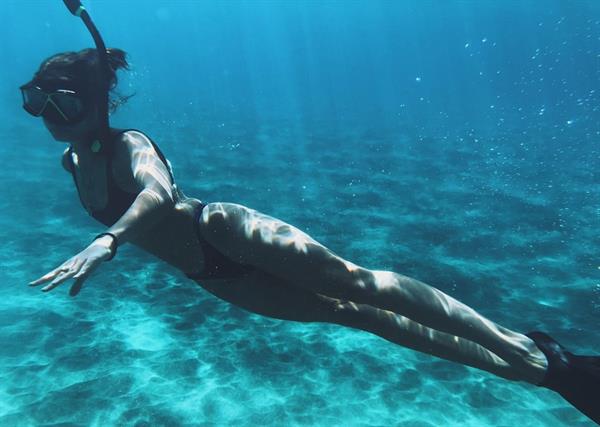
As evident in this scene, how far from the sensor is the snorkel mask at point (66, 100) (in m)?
2.85

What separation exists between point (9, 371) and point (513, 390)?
21.0 feet

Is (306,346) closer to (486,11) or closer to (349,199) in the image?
(349,199)

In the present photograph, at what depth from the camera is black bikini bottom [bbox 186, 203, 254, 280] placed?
10.5 feet

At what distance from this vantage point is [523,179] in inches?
651

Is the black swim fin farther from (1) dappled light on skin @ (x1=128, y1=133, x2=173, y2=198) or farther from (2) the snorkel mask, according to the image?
(2) the snorkel mask

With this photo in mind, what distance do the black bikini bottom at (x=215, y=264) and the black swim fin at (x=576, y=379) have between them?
7.34 feet

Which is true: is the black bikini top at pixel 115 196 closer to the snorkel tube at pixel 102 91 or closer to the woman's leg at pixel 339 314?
the snorkel tube at pixel 102 91

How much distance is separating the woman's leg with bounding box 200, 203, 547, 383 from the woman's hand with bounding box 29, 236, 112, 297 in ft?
3.06

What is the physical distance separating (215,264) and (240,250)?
0.27 metres

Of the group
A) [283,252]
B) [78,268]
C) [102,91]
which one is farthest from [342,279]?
[102,91]

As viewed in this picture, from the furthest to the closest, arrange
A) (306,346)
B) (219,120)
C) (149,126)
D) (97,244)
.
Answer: (219,120) → (149,126) → (306,346) → (97,244)

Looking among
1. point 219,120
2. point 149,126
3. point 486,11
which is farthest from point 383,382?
point 486,11

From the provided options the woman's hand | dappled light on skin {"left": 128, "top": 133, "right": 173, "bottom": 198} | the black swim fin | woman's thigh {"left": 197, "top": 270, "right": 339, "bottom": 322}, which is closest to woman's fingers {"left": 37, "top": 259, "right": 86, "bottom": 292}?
the woman's hand

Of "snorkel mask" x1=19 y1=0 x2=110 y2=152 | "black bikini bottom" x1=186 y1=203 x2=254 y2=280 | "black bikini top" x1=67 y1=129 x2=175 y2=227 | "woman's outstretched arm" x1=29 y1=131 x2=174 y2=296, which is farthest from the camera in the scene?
"black bikini bottom" x1=186 y1=203 x2=254 y2=280
